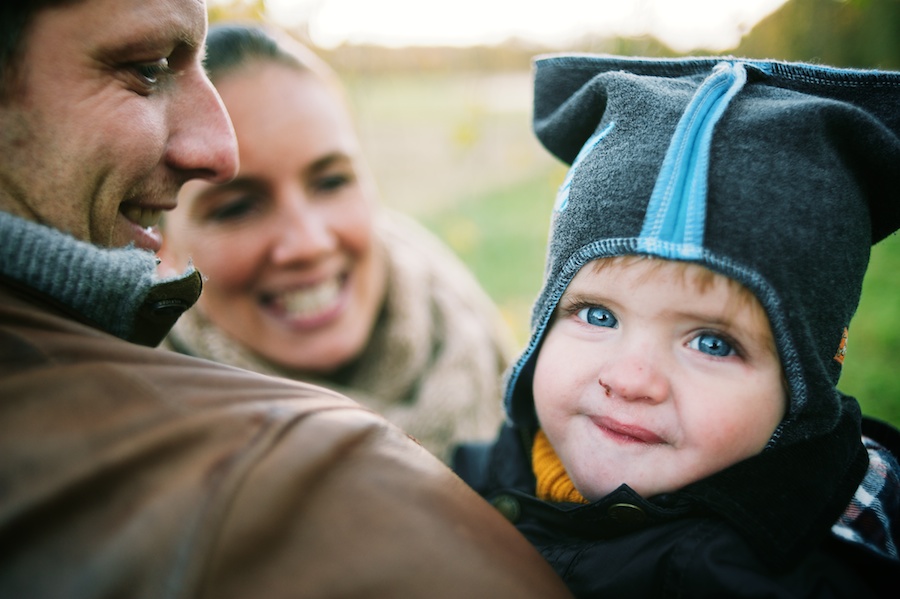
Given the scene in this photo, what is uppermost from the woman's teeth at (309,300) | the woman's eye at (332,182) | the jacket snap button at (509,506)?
the woman's eye at (332,182)

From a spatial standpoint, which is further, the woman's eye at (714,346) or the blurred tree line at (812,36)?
the blurred tree line at (812,36)

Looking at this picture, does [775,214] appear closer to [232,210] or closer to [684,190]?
[684,190]

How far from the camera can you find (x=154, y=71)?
4.75 ft

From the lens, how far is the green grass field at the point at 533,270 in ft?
12.6

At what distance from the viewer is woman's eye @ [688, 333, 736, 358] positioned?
52.1 inches

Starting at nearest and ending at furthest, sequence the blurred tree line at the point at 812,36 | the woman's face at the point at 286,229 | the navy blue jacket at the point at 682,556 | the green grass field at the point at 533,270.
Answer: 1. the navy blue jacket at the point at 682,556
2. the woman's face at the point at 286,229
3. the blurred tree line at the point at 812,36
4. the green grass field at the point at 533,270

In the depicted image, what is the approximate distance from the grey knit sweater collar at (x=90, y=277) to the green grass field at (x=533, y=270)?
307 cm

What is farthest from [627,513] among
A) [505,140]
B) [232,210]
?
[505,140]

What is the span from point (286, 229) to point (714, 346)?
165cm

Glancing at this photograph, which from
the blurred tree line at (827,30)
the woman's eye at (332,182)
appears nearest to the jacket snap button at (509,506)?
the woman's eye at (332,182)

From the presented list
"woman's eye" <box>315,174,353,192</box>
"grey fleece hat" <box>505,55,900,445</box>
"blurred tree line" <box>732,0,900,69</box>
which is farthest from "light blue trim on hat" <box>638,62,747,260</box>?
"blurred tree line" <box>732,0,900,69</box>

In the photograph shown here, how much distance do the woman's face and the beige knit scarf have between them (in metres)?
0.12

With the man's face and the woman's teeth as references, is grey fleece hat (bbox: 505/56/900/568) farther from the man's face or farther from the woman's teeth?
the woman's teeth

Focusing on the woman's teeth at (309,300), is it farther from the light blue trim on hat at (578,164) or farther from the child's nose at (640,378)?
the child's nose at (640,378)
